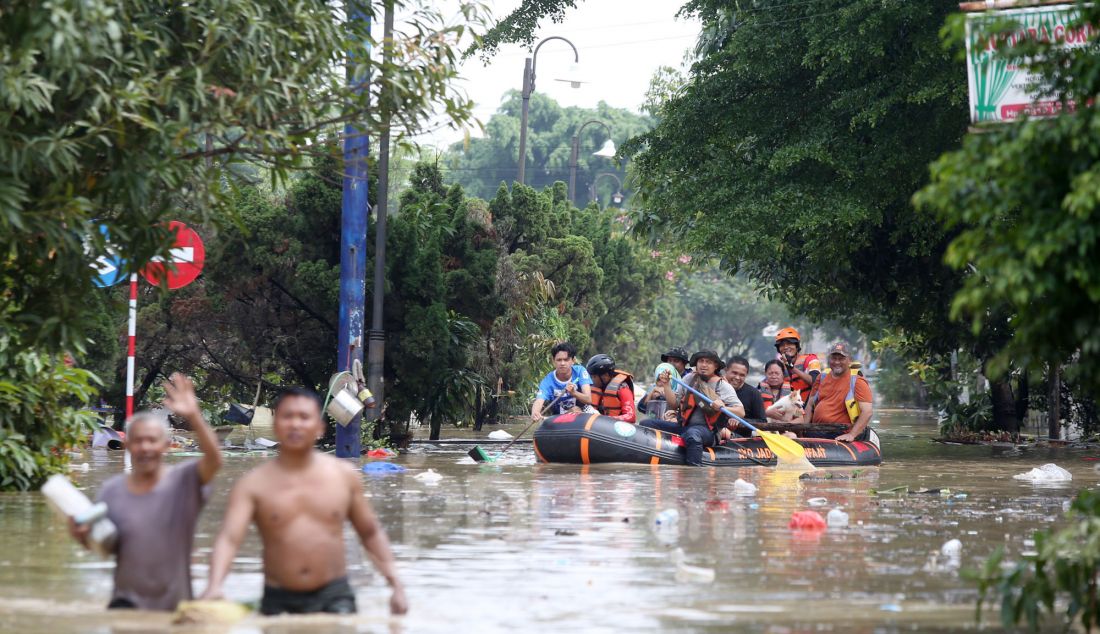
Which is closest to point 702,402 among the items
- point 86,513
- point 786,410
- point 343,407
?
point 786,410

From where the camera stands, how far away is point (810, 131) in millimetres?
20859

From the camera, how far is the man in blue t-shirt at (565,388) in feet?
67.2

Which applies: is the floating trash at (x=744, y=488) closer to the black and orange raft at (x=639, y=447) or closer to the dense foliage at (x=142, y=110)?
the black and orange raft at (x=639, y=447)

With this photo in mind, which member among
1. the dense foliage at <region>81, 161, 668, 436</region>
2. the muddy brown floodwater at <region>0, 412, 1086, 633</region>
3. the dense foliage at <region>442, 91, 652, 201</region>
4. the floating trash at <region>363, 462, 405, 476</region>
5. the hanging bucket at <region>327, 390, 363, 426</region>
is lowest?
the muddy brown floodwater at <region>0, 412, 1086, 633</region>

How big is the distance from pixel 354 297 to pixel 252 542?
9.19m

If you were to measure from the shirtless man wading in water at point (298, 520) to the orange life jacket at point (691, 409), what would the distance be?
13422 mm

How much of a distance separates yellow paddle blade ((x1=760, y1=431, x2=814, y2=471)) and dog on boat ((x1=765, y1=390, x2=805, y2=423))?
4.20ft

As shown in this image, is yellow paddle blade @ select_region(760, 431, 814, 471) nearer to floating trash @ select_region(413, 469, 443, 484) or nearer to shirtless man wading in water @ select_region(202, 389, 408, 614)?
floating trash @ select_region(413, 469, 443, 484)

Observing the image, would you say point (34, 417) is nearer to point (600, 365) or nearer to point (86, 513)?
point (86, 513)

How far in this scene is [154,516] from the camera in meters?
6.89

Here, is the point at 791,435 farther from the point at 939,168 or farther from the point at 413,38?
the point at 939,168

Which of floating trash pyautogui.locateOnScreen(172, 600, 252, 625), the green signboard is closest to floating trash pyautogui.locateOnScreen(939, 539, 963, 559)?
the green signboard

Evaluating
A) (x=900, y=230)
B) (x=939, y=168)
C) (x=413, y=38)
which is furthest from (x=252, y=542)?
(x=900, y=230)

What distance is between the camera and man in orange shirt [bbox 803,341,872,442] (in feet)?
66.9
